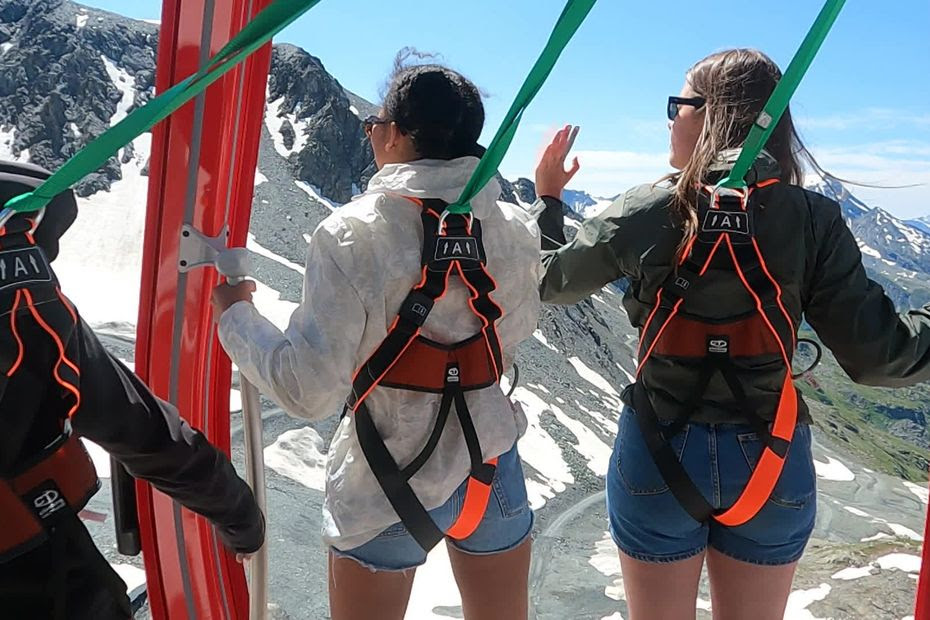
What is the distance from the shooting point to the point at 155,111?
1.20m

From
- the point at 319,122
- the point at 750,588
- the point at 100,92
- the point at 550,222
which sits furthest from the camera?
the point at 319,122

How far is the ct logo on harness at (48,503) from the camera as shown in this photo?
1.31m

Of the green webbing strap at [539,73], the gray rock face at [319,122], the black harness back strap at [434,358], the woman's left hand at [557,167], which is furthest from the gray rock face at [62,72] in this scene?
the green webbing strap at [539,73]

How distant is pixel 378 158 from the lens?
1789 millimetres

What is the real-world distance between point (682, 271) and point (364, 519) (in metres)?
0.87

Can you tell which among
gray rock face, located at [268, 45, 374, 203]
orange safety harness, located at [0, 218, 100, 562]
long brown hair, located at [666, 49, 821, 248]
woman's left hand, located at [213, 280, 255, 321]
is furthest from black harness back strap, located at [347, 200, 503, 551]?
gray rock face, located at [268, 45, 374, 203]

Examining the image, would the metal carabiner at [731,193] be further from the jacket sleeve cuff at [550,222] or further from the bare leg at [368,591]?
the bare leg at [368,591]

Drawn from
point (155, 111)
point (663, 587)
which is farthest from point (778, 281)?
point (155, 111)

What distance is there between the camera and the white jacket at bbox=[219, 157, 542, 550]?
1.57 m

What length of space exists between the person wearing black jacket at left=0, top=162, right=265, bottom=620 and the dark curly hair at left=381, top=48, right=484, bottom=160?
26.9 inches

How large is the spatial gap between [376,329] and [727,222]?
77 centimetres

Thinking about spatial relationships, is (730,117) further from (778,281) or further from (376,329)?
(376,329)

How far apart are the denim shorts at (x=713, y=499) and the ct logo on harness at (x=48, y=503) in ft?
3.97

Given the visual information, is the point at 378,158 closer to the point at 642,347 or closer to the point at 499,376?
the point at 499,376
